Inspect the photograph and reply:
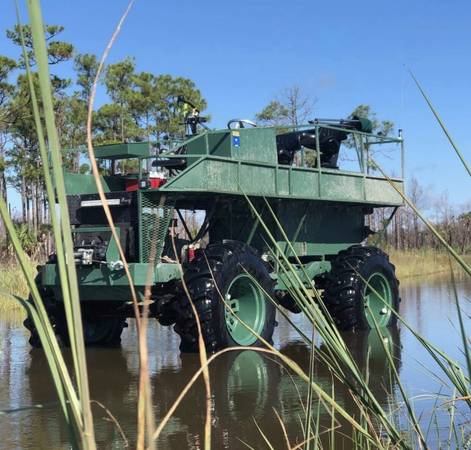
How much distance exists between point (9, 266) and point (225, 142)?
312 inches

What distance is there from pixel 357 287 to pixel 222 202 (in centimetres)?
216

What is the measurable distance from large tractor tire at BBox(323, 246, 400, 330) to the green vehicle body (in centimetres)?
32

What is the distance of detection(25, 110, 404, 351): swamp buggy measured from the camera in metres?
6.80

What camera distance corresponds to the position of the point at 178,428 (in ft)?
14.0

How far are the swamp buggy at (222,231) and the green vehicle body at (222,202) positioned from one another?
0.05ft

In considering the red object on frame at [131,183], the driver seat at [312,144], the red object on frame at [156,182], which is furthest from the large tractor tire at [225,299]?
the driver seat at [312,144]

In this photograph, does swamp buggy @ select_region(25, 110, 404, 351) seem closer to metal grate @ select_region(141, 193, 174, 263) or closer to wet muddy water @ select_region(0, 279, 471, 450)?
metal grate @ select_region(141, 193, 174, 263)

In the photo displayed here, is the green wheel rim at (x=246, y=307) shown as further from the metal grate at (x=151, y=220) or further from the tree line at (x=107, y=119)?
the tree line at (x=107, y=119)

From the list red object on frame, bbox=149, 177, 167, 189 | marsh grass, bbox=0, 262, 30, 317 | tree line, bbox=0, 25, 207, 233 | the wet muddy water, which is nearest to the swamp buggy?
red object on frame, bbox=149, 177, 167, 189

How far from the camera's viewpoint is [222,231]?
8.40 m

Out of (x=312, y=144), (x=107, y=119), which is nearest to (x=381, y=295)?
(x=312, y=144)

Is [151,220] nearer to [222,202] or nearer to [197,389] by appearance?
[222,202]

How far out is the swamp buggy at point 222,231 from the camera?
680 centimetres

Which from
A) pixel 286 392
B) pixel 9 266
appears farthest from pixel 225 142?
pixel 9 266
